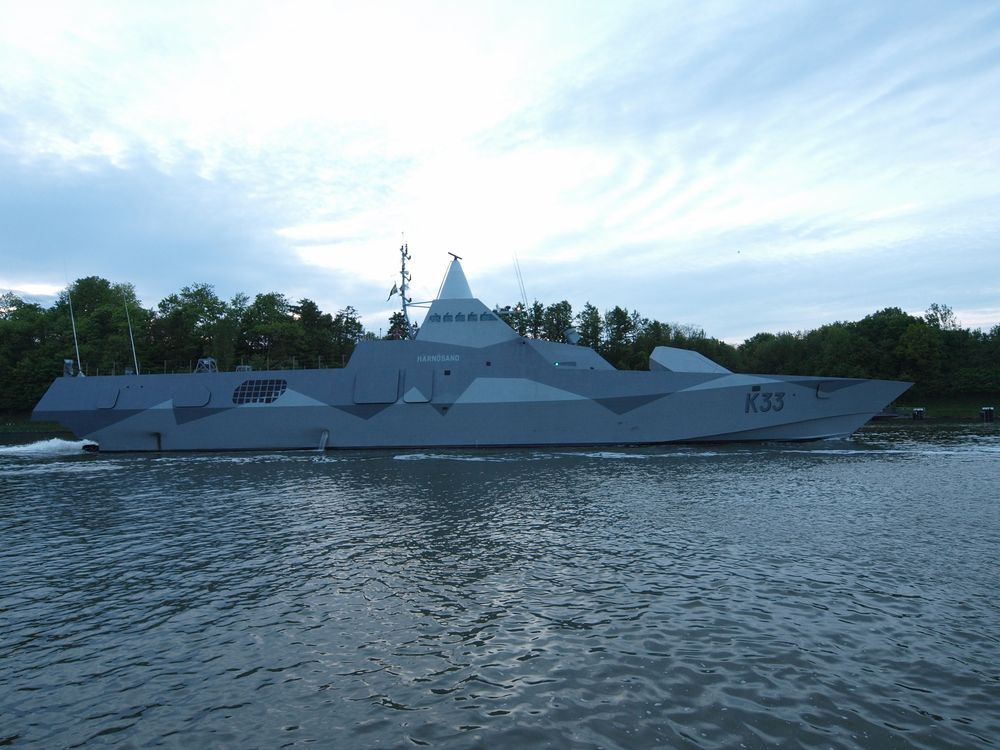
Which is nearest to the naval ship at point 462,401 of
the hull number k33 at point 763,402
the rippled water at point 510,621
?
the hull number k33 at point 763,402

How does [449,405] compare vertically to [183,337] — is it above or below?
below

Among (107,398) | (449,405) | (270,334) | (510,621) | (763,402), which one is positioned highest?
(270,334)

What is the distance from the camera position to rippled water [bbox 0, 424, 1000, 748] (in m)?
4.16

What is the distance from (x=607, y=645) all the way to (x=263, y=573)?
4.83 m

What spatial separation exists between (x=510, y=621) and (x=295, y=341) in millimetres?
51650

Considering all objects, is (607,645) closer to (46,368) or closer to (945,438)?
(945,438)

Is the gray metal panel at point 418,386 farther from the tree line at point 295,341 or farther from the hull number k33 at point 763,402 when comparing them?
the tree line at point 295,341

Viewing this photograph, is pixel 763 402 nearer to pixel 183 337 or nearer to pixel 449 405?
pixel 449 405

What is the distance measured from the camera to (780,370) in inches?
2431

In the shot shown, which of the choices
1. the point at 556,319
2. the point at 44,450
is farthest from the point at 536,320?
the point at 44,450

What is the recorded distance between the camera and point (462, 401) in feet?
75.1

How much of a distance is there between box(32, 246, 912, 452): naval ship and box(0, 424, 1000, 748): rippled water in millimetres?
9431

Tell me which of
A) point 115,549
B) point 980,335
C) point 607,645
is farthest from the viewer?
point 980,335

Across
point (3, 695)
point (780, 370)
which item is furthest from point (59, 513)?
point (780, 370)
